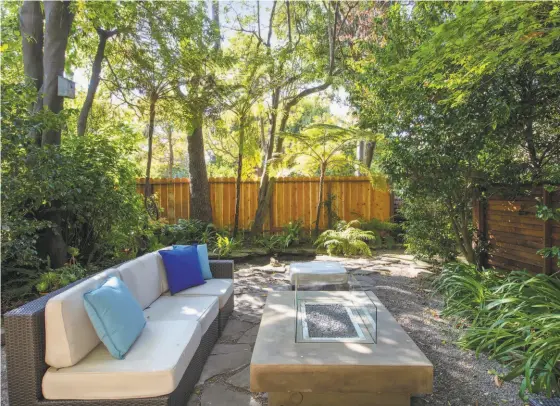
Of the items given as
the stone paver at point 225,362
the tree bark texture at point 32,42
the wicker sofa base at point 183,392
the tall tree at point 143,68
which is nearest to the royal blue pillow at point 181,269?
the wicker sofa base at point 183,392

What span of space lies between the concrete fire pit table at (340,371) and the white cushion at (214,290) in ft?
3.09

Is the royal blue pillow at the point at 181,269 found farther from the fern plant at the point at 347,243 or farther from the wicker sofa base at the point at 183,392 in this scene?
the fern plant at the point at 347,243

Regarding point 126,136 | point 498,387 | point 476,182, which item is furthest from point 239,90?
point 498,387

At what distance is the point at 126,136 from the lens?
4.75m

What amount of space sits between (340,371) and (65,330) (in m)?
1.44

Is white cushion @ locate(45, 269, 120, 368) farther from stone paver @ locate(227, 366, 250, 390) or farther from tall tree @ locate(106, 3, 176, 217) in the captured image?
tall tree @ locate(106, 3, 176, 217)

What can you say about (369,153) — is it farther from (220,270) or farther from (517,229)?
(220,270)

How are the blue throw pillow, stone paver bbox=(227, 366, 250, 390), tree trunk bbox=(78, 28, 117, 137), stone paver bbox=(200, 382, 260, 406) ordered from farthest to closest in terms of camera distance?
1. tree trunk bbox=(78, 28, 117, 137)
2. stone paver bbox=(227, 366, 250, 390)
3. stone paver bbox=(200, 382, 260, 406)
4. the blue throw pillow

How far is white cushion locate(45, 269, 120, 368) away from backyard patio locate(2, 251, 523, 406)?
0.67m

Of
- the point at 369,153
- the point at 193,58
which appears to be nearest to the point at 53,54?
the point at 193,58

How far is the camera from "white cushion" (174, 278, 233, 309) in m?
3.16

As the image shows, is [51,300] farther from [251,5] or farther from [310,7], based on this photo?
[251,5]

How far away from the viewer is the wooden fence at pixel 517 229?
12.0 feet

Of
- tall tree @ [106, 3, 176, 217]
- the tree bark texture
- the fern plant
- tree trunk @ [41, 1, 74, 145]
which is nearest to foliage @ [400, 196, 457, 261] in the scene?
the fern plant
